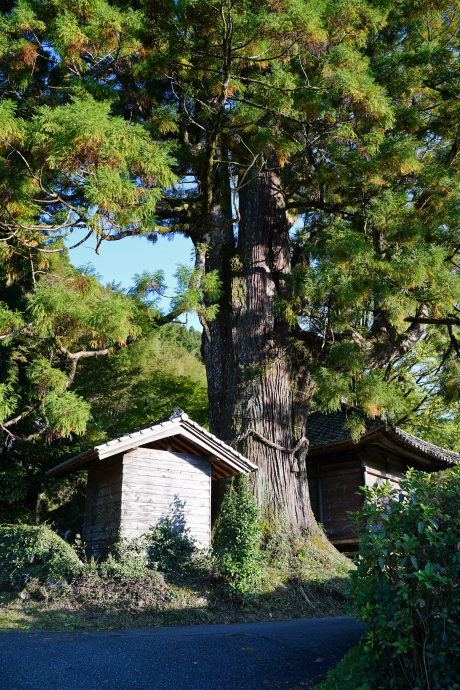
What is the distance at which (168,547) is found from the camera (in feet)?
28.2

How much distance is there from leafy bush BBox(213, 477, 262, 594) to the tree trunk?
0.63 metres

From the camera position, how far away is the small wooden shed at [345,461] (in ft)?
43.8

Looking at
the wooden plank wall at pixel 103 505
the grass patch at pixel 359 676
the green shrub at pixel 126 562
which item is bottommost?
the grass patch at pixel 359 676

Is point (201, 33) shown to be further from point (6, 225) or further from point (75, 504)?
point (75, 504)

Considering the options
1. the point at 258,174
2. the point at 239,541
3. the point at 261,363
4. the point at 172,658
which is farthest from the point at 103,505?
the point at 258,174

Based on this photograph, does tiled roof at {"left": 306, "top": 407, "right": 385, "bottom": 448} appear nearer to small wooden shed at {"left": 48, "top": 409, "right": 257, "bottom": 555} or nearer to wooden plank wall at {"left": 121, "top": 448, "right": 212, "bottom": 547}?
small wooden shed at {"left": 48, "top": 409, "right": 257, "bottom": 555}

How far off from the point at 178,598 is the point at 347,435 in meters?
6.76

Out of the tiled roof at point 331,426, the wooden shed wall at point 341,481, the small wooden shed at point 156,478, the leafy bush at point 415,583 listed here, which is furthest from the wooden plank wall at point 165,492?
the wooden shed wall at point 341,481

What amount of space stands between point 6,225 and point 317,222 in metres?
7.45

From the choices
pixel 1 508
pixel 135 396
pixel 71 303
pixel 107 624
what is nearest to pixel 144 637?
pixel 107 624

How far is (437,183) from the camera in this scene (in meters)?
9.55

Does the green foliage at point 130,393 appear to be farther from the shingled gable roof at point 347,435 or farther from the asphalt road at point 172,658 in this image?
the asphalt road at point 172,658

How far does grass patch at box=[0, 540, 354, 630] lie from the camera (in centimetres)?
684

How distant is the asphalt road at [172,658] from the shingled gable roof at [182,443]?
9.94 feet
